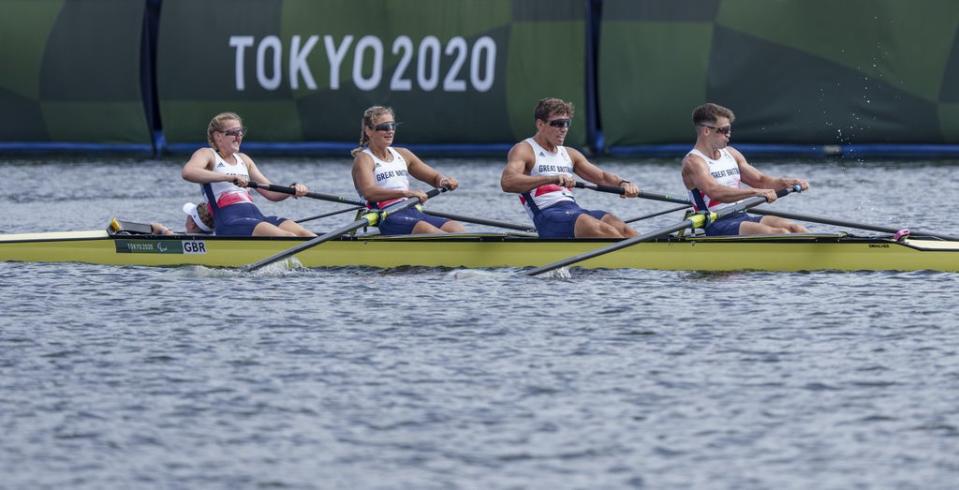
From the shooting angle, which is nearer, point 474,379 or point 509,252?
point 474,379

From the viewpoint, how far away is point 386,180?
53.0 ft

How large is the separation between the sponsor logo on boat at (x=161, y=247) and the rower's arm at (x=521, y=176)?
281 cm

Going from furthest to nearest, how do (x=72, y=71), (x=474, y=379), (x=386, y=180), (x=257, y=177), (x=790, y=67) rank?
(x=72, y=71), (x=790, y=67), (x=257, y=177), (x=386, y=180), (x=474, y=379)

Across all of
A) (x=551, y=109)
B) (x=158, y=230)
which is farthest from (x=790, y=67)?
(x=158, y=230)

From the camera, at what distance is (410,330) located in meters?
12.7

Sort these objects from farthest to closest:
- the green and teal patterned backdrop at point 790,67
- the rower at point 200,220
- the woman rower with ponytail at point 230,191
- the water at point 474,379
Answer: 1. the green and teal patterned backdrop at point 790,67
2. the rower at point 200,220
3. the woman rower with ponytail at point 230,191
4. the water at point 474,379

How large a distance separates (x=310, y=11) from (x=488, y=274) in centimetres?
1412

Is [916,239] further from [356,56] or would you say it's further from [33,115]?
[33,115]

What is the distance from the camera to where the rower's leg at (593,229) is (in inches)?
602

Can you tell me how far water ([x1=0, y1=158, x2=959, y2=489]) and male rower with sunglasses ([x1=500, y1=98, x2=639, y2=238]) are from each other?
0.45m

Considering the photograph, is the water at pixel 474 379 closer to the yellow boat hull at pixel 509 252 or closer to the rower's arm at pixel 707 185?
the yellow boat hull at pixel 509 252

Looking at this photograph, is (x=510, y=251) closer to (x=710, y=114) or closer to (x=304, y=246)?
(x=304, y=246)

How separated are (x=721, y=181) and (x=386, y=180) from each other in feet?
9.91

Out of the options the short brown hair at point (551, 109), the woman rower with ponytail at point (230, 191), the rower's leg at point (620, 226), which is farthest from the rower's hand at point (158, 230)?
the rower's leg at point (620, 226)
